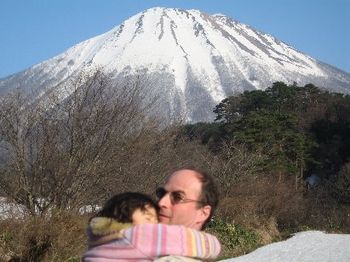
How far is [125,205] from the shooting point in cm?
144

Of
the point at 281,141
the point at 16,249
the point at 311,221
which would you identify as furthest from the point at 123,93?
the point at 281,141

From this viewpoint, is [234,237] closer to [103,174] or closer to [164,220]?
[103,174]

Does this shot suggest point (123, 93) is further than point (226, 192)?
No

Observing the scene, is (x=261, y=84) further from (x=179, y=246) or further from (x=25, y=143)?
(x=179, y=246)

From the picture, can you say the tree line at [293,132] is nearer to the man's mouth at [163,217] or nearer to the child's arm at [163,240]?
the man's mouth at [163,217]

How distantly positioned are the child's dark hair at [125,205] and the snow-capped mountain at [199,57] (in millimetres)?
93599

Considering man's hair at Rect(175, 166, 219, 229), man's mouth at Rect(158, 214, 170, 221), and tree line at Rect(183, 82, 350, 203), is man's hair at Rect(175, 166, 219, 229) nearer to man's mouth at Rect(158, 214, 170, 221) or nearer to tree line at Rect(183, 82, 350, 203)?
man's mouth at Rect(158, 214, 170, 221)

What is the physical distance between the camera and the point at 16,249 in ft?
25.3

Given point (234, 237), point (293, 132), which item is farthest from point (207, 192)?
point (293, 132)

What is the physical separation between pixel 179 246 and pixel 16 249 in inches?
267

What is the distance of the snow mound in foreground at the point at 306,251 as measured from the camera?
12.5 metres

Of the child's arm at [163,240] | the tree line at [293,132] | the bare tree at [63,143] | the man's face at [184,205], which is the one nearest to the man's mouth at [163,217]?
the man's face at [184,205]

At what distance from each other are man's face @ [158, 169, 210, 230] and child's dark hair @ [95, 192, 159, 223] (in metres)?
0.06

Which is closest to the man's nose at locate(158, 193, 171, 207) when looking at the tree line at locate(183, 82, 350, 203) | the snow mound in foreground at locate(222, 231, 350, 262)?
the snow mound in foreground at locate(222, 231, 350, 262)
